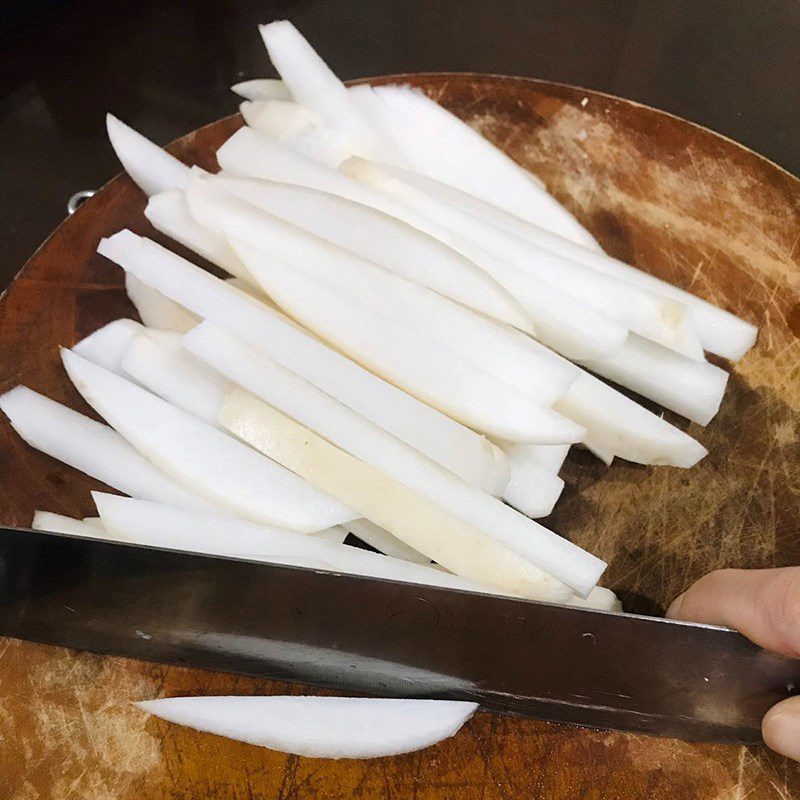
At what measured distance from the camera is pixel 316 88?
5.49ft

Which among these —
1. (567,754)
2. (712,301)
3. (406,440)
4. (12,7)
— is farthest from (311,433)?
(12,7)

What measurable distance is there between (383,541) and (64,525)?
1.86ft

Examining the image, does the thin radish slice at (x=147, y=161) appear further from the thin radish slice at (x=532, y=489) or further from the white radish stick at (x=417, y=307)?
the thin radish slice at (x=532, y=489)

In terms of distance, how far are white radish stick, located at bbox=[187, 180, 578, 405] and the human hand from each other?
0.42 m

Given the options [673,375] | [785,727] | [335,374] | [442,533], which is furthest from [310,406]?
[785,727]

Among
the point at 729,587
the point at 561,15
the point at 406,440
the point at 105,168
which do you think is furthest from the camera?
the point at 561,15

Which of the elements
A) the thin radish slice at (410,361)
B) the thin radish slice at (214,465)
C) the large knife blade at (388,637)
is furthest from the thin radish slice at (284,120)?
the large knife blade at (388,637)

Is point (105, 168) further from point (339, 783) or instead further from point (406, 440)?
point (339, 783)

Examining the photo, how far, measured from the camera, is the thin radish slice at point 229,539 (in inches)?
52.0

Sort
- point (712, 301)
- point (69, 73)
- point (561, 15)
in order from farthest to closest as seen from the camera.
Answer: point (561, 15) < point (69, 73) < point (712, 301)

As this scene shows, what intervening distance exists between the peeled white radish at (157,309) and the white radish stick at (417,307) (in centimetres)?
19

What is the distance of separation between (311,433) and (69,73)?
1.91 metres

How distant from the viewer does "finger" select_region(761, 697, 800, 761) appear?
1054mm

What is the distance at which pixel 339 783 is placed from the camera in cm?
126
